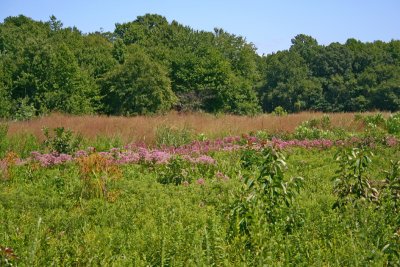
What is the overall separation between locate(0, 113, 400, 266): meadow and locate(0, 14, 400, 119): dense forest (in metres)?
14.1

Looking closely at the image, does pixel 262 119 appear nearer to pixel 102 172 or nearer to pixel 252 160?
pixel 252 160

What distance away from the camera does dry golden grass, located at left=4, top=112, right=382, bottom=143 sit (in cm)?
1285

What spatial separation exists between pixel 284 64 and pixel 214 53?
20.5 metres

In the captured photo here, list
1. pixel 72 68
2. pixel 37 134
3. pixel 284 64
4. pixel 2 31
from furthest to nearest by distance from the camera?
pixel 284 64 < pixel 2 31 < pixel 72 68 < pixel 37 134

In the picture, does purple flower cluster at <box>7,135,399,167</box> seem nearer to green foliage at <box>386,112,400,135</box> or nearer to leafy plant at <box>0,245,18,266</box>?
green foliage at <box>386,112,400,135</box>

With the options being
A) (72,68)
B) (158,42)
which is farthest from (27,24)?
(72,68)

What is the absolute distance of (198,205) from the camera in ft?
18.5

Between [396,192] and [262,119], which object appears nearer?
[396,192]

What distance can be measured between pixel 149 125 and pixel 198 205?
869 centimetres

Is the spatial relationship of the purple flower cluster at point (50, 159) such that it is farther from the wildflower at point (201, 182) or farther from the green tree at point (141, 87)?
the green tree at point (141, 87)

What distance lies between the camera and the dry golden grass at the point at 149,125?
12.9m

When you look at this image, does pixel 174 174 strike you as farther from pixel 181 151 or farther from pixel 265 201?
pixel 265 201

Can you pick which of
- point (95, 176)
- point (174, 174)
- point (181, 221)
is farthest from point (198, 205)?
point (174, 174)

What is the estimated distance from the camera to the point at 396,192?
4578mm
